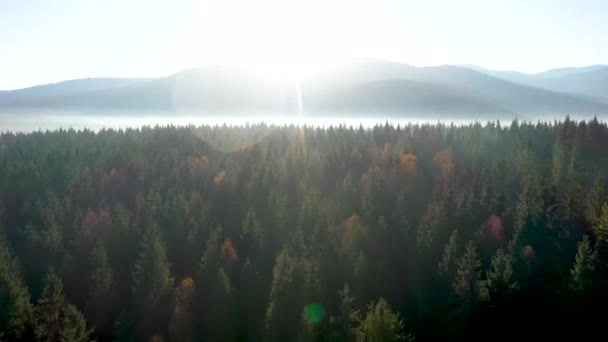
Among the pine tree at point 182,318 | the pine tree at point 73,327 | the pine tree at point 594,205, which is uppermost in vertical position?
the pine tree at point 594,205

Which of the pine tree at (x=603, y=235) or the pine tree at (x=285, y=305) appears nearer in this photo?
the pine tree at (x=285, y=305)

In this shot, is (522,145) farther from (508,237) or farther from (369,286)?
(369,286)

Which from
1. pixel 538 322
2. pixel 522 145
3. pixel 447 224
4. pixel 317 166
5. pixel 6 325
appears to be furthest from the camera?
pixel 522 145

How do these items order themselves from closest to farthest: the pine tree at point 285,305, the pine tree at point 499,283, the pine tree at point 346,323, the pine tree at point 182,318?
the pine tree at point 346,323
the pine tree at point 285,305
the pine tree at point 499,283
the pine tree at point 182,318

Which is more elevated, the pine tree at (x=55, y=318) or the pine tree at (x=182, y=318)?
the pine tree at (x=55, y=318)

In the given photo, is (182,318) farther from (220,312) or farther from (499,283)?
(499,283)

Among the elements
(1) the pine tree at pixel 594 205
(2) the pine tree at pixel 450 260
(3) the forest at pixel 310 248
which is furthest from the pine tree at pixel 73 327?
(1) the pine tree at pixel 594 205

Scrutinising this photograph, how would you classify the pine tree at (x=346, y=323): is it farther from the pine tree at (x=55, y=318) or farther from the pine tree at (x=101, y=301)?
the pine tree at (x=101, y=301)

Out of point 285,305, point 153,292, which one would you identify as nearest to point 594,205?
point 285,305

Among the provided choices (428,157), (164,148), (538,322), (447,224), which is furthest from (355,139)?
(538,322)

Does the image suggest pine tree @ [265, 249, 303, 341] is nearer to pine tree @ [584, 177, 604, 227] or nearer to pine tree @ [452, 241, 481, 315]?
pine tree @ [452, 241, 481, 315]
